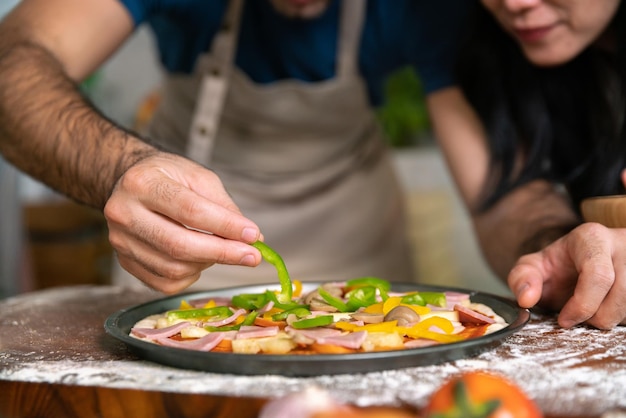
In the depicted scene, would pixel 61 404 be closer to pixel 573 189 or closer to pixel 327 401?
pixel 327 401

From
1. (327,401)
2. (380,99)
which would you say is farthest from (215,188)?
(380,99)

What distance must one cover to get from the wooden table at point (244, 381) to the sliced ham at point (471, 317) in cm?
4

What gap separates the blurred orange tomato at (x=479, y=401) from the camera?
563 millimetres

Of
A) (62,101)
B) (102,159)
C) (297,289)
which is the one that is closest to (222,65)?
(62,101)

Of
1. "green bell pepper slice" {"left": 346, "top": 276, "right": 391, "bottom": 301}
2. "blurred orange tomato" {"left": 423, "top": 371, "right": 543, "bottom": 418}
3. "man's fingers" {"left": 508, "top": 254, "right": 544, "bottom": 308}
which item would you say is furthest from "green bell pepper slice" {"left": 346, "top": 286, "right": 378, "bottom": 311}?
"blurred orange tomato" {"left": 423, "top": 371, "right": 543, "bottom": 418}

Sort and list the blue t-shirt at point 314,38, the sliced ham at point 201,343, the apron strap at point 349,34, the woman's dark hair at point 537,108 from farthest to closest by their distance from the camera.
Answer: the apron strap at point 349,34, the blue t-shirt at point 314,38, the woman's dark hair at point 537,108, the sliced ham at point 201,343

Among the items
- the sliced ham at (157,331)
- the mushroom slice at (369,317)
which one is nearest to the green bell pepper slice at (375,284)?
the mushroom slice at (369,317)

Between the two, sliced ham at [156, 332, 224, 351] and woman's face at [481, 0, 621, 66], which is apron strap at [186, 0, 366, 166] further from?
sliced ham at [156, 332, 224, 351]

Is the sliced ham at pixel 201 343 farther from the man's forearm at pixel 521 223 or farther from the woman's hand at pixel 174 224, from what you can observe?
the man's forearm at pixel 521 223

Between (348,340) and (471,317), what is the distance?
0.80ft

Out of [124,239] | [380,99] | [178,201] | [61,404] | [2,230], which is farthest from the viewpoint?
[2,230]

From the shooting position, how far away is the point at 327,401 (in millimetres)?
631

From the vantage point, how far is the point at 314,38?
1963mm

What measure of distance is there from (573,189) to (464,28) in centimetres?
46
